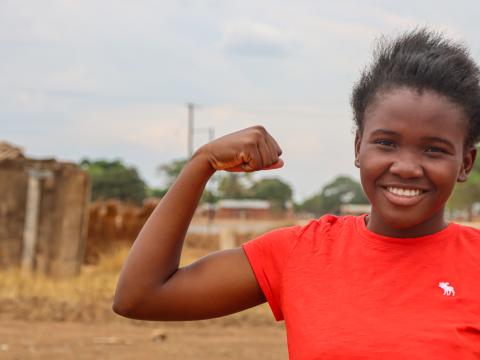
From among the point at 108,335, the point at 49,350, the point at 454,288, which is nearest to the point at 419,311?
the point at 454,288

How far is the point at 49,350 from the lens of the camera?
22.8ft

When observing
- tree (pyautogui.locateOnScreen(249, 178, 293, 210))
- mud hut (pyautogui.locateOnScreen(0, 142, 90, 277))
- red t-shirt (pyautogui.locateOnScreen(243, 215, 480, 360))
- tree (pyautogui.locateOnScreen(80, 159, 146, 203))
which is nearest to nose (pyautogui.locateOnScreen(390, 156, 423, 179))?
red t-shirt (pyautogui.locateOnScreen(243, 215, 480, 360))

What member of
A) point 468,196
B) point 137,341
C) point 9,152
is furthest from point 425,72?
point 468,196

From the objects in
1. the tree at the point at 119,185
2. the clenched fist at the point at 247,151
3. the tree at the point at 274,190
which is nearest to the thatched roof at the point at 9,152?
the clenched fist at the point at 247,151

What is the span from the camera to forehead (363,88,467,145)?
6.35ft

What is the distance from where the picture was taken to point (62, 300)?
9078 millimetres

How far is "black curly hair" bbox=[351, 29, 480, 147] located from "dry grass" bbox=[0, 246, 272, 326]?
21.0 ft

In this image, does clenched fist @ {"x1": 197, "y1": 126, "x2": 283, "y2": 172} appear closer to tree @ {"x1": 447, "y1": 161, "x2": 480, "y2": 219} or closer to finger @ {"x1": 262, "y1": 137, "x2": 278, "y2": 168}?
finger @ {"x1": 262, "y1": 137, "x2": 278, "y2": 168}

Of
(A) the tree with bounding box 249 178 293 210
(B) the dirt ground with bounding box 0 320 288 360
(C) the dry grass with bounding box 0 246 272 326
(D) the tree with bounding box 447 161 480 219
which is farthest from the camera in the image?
(A) the tree with bounding box 249 178 293 210

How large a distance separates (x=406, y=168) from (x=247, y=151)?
0.37 m

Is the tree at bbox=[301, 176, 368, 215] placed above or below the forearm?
below

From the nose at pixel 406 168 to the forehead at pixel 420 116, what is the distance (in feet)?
0.18

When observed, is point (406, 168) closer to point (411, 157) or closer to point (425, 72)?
point (411, 157)

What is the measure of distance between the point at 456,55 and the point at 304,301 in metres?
0.63
